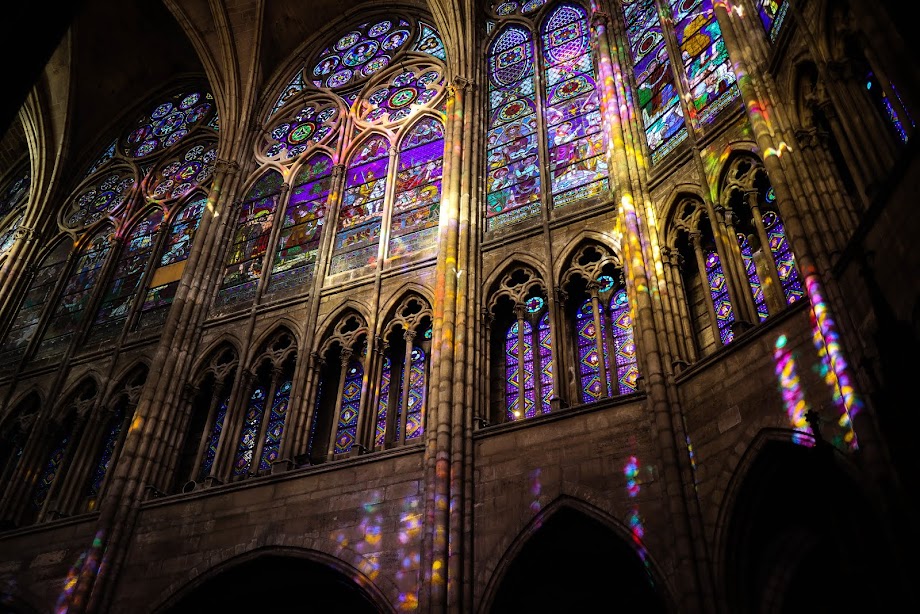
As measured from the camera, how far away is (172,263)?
15.4 metres

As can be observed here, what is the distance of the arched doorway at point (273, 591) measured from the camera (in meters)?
10.2

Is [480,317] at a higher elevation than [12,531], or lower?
higher

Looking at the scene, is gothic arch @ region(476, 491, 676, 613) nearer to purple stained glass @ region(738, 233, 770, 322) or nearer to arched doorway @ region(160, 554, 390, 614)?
arched doorway @ region(160, 554, 390, 614)

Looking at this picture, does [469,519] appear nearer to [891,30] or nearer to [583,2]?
[891,30]

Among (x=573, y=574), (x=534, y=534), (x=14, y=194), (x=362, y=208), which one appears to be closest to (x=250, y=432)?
(x=362, y=208)

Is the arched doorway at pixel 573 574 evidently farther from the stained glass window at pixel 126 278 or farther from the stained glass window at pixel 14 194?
the stained glass window at pixel 14 194

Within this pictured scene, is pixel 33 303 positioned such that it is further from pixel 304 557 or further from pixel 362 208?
pixel 304 557

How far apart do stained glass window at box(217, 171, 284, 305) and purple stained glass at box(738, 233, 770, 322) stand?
777 cm

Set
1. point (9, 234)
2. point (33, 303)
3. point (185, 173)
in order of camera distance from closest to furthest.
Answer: point (33, 303), point (185, 173), point (9, 234)

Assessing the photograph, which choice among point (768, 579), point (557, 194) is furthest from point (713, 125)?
point (768, 579)

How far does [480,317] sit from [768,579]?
15.7 ft

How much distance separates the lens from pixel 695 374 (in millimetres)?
8844

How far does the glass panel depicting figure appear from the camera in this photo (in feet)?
39.7

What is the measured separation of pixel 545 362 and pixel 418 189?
4416 mm
